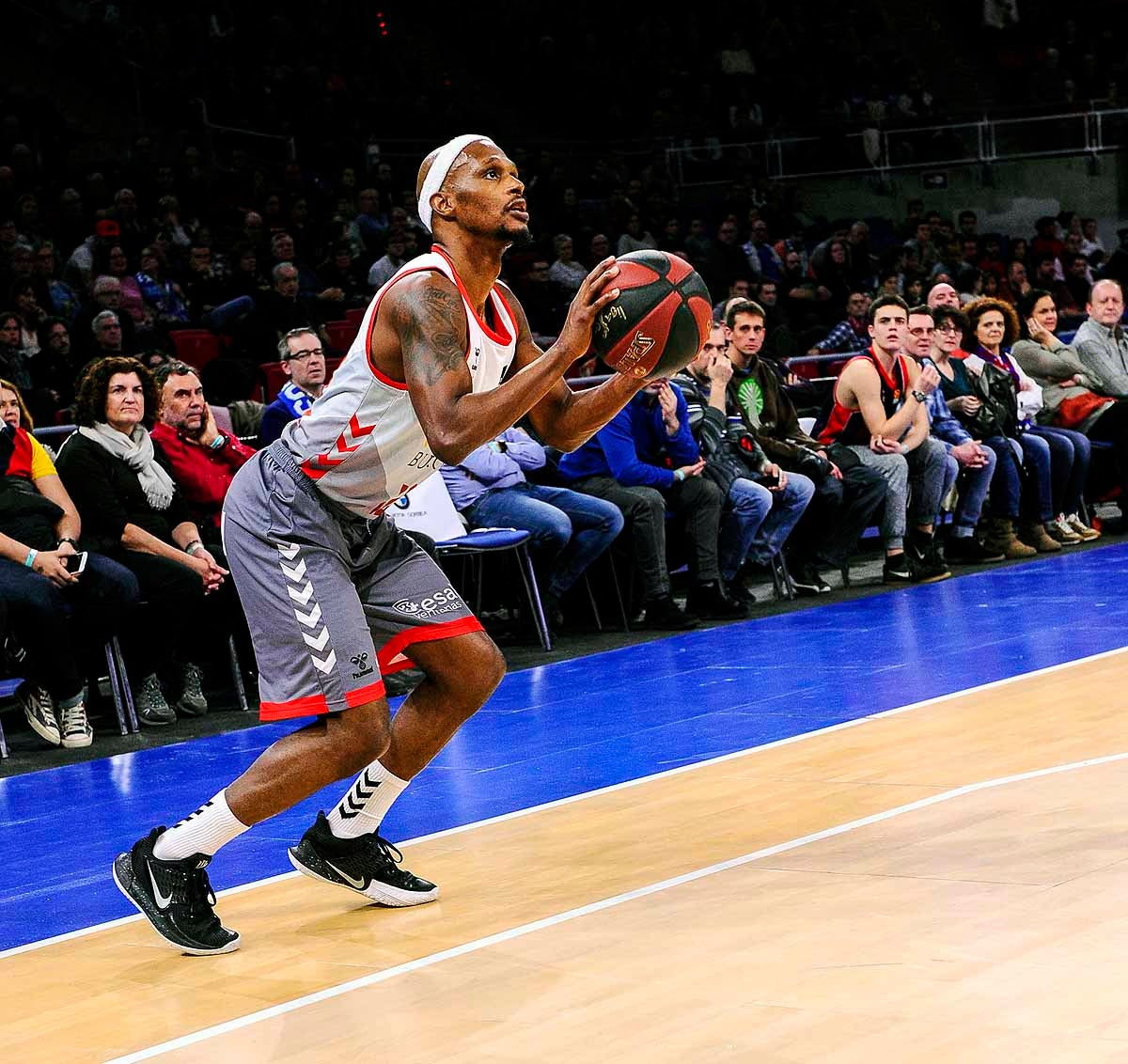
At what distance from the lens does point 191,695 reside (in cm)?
713

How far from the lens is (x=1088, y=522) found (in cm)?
1117

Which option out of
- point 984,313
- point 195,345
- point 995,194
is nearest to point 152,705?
point 195,345

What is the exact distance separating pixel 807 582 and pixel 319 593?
591 cm

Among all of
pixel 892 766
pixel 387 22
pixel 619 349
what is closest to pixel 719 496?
pixel 892 766

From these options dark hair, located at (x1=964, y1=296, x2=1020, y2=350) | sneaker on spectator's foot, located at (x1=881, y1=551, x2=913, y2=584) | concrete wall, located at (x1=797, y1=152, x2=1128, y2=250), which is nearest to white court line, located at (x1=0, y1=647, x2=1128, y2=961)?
sneaker on spectator's foot, located at (x1=881, y1=551, x2=913, y2=584)

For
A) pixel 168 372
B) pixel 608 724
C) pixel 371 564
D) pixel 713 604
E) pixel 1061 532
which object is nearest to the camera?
pixel 371 564

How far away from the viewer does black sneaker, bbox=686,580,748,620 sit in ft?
28.7

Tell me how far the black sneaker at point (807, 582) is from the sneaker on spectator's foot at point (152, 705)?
3.84m

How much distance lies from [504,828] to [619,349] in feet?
5.44

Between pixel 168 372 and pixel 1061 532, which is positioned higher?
pixel 168 372

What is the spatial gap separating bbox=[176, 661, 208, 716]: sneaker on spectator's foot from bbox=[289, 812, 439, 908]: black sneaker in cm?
311

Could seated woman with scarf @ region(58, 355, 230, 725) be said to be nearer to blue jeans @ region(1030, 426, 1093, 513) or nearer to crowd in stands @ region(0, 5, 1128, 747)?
crowd in stands @ region(0, 5, 1128, 747)

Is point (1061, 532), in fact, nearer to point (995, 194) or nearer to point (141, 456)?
point (141, 456)

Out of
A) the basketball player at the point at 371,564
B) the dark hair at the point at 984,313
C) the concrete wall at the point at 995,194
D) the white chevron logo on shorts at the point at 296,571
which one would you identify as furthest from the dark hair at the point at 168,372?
the concrete wall at the point at 995,194
